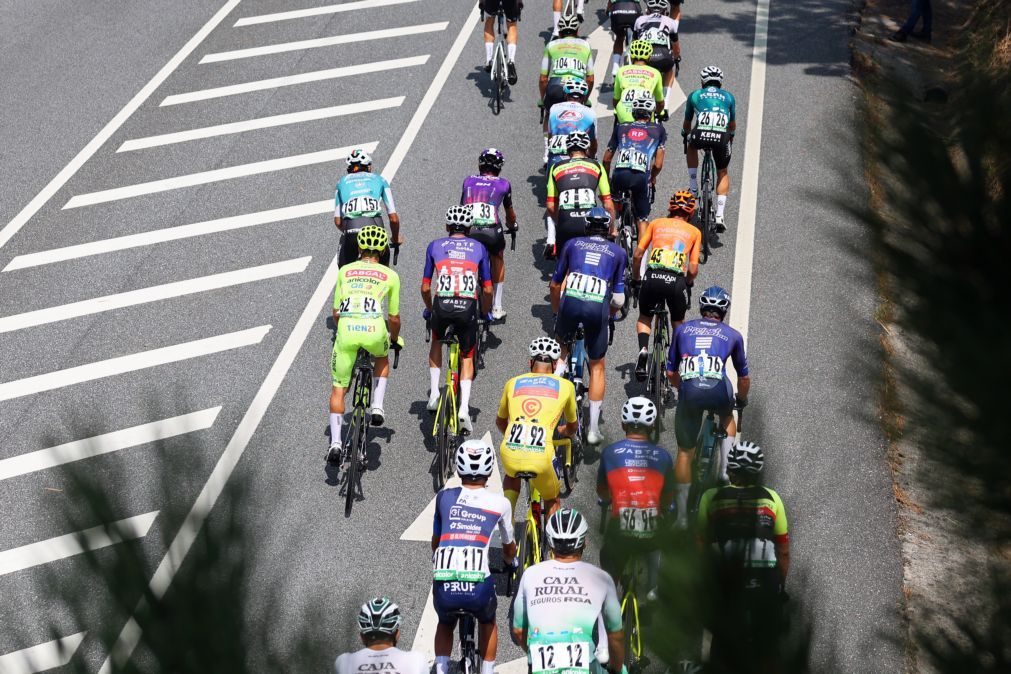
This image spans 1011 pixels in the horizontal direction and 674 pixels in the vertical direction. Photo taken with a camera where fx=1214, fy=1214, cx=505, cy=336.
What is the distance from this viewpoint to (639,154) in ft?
49.0

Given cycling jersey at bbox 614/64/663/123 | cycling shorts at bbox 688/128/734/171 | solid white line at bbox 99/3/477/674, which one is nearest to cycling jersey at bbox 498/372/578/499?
solid white line at bbox 99/3/477/674

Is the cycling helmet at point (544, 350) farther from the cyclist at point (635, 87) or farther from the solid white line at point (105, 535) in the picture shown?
the solid white line at point (105, 535)

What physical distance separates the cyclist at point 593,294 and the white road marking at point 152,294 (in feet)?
17.5

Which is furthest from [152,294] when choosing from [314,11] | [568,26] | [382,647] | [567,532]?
[314,11]

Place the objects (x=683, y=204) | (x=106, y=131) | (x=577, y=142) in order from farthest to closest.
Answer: (x=106, y=131)
(x=577, y=142)
(x=683, y=204)

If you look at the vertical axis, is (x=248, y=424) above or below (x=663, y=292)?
below

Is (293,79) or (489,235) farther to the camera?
(293,79)

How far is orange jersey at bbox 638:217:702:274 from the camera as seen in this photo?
507 inches

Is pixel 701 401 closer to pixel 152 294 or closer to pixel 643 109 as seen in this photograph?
pixel 643 109

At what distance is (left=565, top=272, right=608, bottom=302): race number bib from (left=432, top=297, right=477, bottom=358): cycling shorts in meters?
1.04

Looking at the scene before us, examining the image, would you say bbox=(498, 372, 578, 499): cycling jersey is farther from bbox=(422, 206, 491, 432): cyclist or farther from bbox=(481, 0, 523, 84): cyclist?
bbox=(481, 0, 523, 84): cyclist

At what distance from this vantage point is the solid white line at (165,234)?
17219 mm

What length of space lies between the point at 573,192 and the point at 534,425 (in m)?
4.48

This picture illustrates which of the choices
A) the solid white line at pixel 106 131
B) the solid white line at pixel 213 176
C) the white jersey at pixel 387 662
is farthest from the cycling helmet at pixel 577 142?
the solid white line at pixel 106 131
